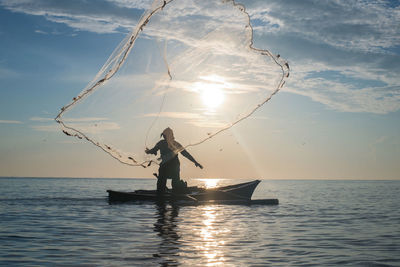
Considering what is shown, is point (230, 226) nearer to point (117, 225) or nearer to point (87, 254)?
point (117, 225)

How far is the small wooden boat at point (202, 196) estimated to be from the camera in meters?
25.8

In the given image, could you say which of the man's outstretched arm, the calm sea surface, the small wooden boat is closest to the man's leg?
the small wooden boat

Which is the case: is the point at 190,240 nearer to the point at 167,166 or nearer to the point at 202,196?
the point at 167,166

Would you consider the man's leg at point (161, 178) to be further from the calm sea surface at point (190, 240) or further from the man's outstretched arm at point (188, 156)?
the calm sea surface at point (190, 240)

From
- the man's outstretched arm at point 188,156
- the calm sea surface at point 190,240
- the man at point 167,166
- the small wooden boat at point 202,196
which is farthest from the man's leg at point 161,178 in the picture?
the calm sea surface at point 190,240

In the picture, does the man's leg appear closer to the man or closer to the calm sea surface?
the man

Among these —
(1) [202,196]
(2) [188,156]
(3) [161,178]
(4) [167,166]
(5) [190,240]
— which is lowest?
(5) [190,240]

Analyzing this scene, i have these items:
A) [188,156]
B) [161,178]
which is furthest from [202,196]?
[188,156]

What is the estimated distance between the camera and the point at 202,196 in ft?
88.5

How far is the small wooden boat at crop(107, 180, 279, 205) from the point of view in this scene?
2580cm

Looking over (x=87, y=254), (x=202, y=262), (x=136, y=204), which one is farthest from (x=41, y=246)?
(x=136, y=204)

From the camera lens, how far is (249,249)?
1230cm

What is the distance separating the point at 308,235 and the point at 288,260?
16.9ft

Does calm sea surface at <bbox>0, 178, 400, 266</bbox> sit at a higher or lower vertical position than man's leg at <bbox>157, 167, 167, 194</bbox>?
lower
